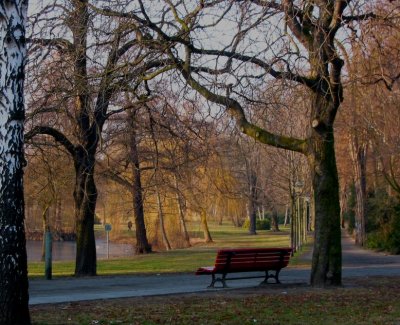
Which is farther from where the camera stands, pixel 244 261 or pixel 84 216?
pixel 84 216

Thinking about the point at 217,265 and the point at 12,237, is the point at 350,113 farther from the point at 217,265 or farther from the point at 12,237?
the point at 12,237

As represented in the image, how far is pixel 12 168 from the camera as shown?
25.4 feet

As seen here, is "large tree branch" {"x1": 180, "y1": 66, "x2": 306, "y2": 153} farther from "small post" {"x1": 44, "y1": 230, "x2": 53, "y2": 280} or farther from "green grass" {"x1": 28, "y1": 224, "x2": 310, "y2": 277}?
"green grass" {"x1": 28, "y1": 224, "x2": 310, "y2": 277}

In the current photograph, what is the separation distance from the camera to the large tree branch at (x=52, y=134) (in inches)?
708

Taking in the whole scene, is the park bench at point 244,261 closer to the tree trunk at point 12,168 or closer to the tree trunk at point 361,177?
the tree trunk at point 12,168

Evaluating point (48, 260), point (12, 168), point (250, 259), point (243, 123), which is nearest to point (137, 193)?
point (48, 260)

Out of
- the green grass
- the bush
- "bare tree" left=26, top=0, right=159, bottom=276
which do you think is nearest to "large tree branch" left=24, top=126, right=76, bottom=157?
"bare tree" left=26, top=0, right=159, bottom=276

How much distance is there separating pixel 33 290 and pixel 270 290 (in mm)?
4984

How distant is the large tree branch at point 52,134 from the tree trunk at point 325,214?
797 centimetres

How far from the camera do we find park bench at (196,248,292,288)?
→ 14.1 meters

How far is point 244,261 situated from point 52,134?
7.69 metres

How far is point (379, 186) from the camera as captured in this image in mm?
41750

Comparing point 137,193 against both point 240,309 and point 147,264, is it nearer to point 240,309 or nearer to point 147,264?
point 147,264

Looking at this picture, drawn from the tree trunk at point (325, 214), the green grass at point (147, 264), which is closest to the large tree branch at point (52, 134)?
the green grass at point (147, 264)
